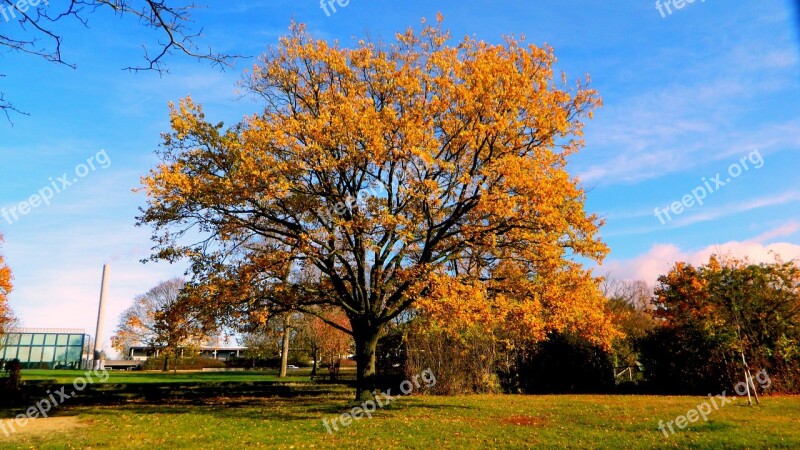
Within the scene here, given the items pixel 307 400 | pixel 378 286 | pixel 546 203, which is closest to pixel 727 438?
pixel 546 203

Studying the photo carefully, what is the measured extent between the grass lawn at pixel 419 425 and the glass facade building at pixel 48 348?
215 ft

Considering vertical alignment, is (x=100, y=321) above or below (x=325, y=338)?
above

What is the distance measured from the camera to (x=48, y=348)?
7469 centimetres

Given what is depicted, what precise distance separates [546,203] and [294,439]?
9.74 metres

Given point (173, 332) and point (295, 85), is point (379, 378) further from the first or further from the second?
point (295, 85)

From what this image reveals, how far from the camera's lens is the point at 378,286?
60.4ft

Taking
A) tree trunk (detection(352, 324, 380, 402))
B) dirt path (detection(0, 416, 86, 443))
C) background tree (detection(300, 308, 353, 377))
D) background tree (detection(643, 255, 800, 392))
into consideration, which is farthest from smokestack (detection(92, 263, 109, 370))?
background tree (detection(643, 255, 800, 392))

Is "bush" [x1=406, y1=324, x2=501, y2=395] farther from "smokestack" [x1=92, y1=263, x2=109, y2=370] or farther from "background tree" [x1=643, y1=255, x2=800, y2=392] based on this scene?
"smokestack" [x1=92, y1=263, x2=109, y2=370]

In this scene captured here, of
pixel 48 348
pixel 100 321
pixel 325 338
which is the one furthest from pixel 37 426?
pixel 48 348

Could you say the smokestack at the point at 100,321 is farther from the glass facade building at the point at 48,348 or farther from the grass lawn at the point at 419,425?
the grass lawn at the point at 419,425

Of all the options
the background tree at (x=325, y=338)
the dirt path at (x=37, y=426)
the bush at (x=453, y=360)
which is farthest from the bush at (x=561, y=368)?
the dirt path at (x=37, y=426)

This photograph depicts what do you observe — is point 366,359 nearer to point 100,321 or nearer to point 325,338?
point 325,338

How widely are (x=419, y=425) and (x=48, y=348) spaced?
3251 inches

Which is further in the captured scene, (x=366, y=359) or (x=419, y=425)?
(x=366, y=359)
